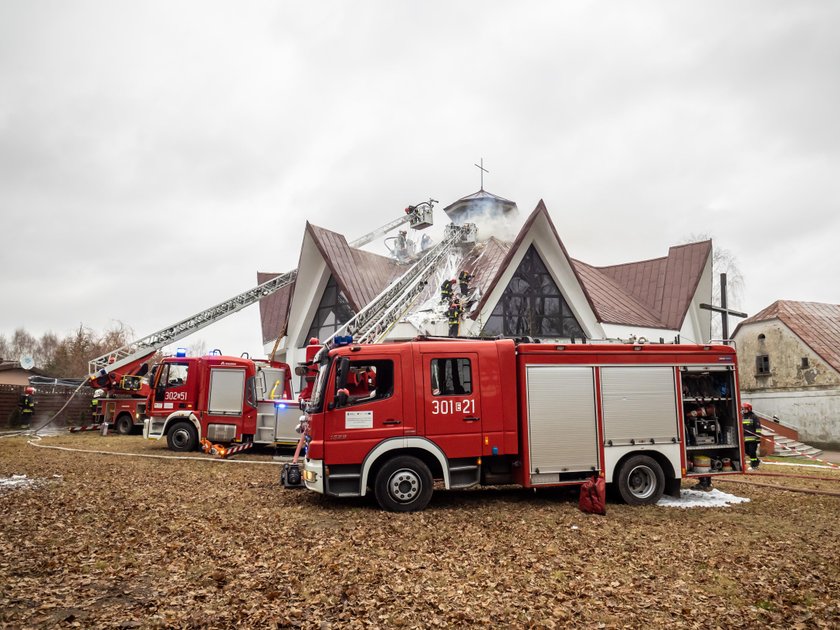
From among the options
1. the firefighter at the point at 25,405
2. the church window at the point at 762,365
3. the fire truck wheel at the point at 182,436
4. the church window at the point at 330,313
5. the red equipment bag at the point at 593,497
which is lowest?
the red equipment bag at the point at 593,497

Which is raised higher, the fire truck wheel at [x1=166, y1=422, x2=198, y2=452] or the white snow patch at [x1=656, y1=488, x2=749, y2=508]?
the fire truck wheel at [x1=166, y1=422, x2=198, y2=452]

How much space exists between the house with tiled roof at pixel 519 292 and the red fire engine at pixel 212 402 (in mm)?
5871

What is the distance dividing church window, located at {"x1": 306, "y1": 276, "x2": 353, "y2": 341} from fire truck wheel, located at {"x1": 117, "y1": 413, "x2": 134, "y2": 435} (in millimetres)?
8981

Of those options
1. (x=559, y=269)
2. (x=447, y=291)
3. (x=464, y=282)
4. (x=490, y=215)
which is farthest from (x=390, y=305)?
(x=490, y=215)

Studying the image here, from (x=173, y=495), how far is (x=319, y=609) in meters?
5.84

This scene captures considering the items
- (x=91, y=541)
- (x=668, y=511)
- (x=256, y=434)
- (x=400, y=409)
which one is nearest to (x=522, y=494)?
(x=668, y=511)

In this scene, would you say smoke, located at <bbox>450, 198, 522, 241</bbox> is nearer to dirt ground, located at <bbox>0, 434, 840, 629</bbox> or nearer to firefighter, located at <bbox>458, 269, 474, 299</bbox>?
firefighter, located at <bbox>458, 269, 474, 299</bbox>

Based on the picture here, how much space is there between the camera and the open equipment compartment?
10.2 m

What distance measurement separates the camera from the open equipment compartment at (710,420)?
33.3ft

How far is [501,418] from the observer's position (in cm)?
923

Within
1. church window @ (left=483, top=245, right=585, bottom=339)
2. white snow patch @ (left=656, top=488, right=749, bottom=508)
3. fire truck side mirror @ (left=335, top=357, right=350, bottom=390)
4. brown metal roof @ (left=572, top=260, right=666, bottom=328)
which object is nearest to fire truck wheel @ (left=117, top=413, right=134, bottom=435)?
church window @ (left=483, top=245, right=585, bottom=339)

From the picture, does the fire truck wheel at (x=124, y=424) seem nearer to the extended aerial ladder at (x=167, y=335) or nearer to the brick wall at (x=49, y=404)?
the extended aerial ladder at (x=167, y=335)

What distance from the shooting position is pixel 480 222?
36375 millimetres

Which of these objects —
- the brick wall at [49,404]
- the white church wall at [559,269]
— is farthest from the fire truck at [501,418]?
the brick wall at [49,404]
